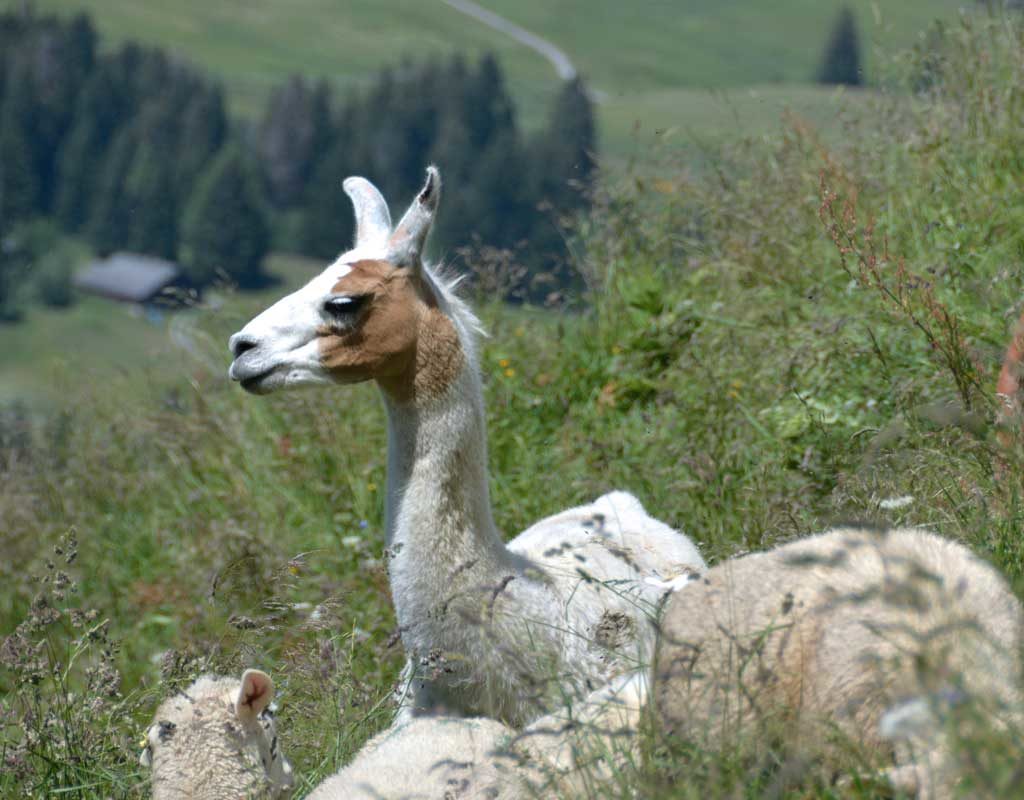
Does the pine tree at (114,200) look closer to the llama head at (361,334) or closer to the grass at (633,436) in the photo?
the grass at (633,436)

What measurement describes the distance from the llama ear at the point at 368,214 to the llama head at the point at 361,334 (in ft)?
0.82

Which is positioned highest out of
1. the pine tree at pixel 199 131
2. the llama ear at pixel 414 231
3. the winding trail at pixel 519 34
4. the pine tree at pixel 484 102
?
the llama ear at pixel 414 231

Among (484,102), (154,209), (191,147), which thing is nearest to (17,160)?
(191,147)

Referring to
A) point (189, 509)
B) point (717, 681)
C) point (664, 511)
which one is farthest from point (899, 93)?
point (717, 681)

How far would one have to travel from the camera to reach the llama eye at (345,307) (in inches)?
167

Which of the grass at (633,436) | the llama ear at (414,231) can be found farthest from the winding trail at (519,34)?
the llama ear at (414,231)

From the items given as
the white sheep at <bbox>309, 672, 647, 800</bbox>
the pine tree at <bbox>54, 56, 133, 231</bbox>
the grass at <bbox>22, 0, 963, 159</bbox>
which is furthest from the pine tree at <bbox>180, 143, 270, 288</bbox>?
the white sheep at <bbox>309, 672, 647, 800</bbox>

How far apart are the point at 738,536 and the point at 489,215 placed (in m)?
43.2

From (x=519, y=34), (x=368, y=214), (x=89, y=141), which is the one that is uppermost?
(x=368, y=214)

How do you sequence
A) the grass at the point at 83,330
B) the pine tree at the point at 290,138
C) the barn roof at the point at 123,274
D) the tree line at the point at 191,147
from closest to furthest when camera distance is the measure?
the grass at the point at 83,330 → the barn roof at the point at 123,274 → the tree line at the point at 191,147 → the pine tree at the point at 290,138

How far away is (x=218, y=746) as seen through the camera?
11.5 ft

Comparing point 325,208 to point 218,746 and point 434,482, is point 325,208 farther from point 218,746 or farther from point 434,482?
point 218,746

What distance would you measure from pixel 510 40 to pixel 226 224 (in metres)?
35.9

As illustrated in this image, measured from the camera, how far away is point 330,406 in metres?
7.82
